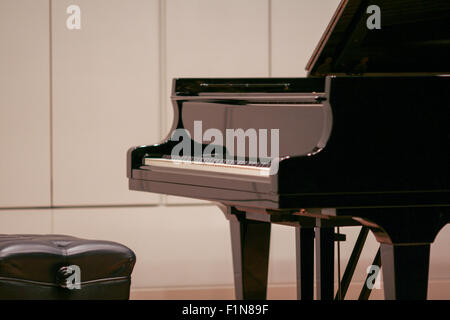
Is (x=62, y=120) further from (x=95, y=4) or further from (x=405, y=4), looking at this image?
(x=405, y=4)

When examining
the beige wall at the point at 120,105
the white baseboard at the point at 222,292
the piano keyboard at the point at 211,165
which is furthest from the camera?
the white baseboard at the point at 222,292

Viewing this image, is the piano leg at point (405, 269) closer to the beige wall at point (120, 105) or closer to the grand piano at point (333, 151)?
the grand piano at point (333, 151)

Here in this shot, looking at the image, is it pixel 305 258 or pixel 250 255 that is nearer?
pixel 305 258

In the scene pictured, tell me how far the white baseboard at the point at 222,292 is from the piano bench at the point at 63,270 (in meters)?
1.74

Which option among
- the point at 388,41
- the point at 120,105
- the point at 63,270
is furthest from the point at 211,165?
the point at 120,105

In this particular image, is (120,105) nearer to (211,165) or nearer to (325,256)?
(211,165)

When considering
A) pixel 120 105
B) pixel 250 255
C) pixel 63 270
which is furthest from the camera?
pixel 120 105

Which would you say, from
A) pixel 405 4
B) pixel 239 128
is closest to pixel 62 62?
pixel 239 128

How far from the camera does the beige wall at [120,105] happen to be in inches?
193

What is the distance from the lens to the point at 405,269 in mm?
2555

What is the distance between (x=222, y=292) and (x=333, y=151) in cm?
265

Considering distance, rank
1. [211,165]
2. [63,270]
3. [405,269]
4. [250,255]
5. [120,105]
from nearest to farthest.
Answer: [405,269]
[211,165]
[63,270]
[250,255]
[120,105]

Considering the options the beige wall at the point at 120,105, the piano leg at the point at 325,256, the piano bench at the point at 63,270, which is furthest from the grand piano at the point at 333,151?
the beige wall at the point at 120,105

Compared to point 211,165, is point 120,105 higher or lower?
higher
